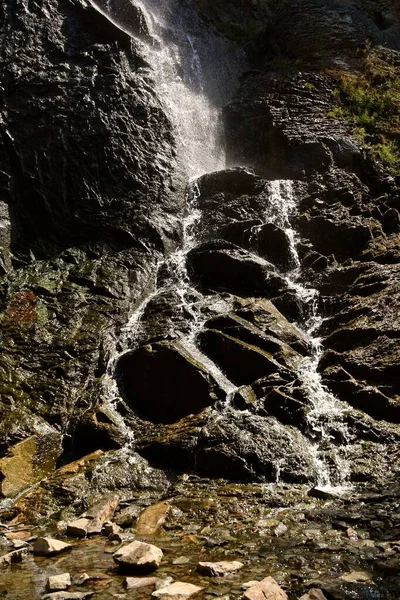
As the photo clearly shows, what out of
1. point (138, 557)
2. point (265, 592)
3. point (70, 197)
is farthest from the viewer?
point (70, 197)

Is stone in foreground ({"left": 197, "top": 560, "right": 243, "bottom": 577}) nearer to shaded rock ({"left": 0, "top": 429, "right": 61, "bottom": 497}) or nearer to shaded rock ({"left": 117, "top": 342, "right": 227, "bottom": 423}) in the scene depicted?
shaded rock ({"left": 0, "top": 429, "right": 61, "bottom": 497})

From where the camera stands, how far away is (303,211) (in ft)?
52.3

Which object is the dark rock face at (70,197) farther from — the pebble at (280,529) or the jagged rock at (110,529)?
the pebble at (280,529)

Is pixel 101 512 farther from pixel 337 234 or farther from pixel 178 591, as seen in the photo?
pixel 337 234

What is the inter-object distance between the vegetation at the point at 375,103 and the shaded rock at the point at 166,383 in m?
10.3

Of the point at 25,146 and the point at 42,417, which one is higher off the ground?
the point at 25,146

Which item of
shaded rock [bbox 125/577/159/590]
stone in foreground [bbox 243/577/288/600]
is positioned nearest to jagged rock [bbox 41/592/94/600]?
shaded rock [bbox 125/577/159/590]

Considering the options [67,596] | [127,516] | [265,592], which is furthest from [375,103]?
[67,596]

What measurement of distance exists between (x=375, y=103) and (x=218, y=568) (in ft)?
65.3

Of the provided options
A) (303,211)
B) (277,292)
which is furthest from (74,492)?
(303,211)

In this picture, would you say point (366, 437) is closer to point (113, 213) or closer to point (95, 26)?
point (113, 213)

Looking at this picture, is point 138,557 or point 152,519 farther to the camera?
point 152,519

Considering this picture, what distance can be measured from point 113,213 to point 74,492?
9.72 m

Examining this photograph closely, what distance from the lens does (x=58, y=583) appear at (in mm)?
4855
